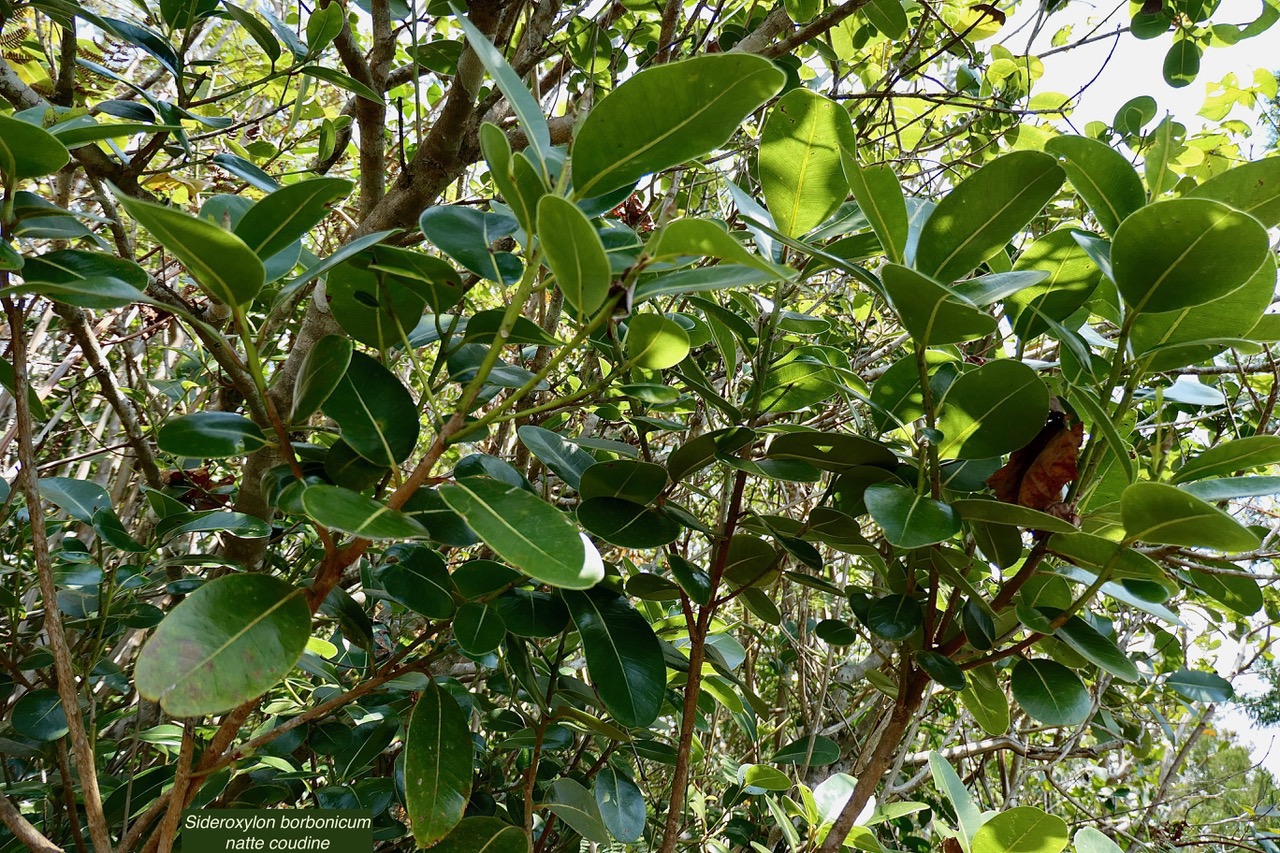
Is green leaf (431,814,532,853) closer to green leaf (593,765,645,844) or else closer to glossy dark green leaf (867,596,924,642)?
green leaf (593,765,645,844)

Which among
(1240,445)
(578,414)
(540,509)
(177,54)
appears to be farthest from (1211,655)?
(177,54)

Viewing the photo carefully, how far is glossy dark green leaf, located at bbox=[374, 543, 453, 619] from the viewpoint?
2.72 feet

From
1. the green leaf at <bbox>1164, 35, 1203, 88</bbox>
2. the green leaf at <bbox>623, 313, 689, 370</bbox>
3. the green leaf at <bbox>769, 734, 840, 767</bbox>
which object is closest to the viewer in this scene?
the green leaf at <bbox>623, 313, 689, 370</bbox>

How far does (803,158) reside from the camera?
0.78 metres

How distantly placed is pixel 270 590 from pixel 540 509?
0.80 feet

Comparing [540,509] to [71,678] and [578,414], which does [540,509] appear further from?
[578,414]

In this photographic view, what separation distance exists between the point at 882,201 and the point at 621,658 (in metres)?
0.49

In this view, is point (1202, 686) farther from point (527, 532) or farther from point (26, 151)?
point (26, 151)

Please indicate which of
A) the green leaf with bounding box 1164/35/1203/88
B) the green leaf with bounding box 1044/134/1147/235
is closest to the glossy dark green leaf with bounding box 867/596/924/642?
the green leaf with bounding box 1044/134/1147/235

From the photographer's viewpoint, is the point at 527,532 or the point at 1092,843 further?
the point at 1092,843

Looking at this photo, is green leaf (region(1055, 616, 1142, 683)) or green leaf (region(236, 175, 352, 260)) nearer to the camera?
green leaf (region(236, 175, 352, 260))

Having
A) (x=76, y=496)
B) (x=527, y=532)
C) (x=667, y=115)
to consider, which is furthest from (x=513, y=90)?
(x=76, y=496)

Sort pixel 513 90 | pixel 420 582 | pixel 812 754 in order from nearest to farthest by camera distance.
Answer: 1. pixel 513 90
2. pixel 420 582
3. pixel 812 754

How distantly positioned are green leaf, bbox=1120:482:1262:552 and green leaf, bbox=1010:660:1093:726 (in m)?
0.27
